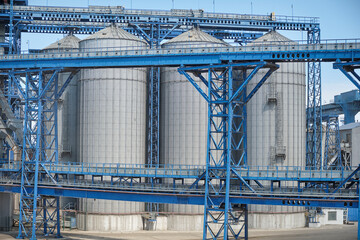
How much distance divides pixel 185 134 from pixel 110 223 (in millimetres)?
15589

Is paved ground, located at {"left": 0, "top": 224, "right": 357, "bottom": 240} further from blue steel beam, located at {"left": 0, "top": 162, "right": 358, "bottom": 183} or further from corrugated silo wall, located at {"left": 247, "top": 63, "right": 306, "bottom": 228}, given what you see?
blue steel beam, located at {"left": 0, "top": 162, "right": 358, "bottom": 183}

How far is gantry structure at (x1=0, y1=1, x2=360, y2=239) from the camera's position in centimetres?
5503

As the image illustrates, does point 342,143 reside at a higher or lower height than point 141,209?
higher

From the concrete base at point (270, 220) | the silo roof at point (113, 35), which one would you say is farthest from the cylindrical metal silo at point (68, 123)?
the concrete base at point (270, 220)

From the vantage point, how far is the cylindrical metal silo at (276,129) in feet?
257

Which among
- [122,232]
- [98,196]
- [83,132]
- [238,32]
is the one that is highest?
[238,32]

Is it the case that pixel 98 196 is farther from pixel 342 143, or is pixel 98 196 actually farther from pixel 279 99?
pixel 342 143

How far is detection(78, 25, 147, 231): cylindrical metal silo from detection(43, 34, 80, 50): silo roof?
9.19 meters

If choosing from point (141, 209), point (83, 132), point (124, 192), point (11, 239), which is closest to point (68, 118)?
point (83, 132)

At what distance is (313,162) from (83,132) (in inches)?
1335

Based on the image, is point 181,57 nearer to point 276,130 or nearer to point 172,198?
point 172,198

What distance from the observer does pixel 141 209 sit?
263 ft

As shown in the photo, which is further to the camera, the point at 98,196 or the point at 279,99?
the point at 279,99

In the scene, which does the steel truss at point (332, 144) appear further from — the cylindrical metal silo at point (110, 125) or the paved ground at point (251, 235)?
the cylindrical metal silo at point (110, 125)
